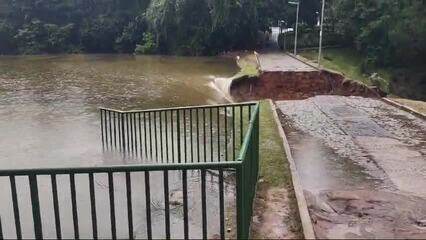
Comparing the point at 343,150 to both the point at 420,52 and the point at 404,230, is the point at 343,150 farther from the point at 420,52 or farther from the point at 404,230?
the point at 420,52

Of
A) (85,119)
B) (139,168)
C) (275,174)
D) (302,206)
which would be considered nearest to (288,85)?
(85,119)

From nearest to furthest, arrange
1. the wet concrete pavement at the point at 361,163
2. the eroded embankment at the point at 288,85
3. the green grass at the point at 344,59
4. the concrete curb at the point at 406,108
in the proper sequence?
the wet concrete pavement at the point at 361,163, the concrete curb at the point at 406,108, the eroded embankment at the point at 288,85, the green grass at the point at 344,59

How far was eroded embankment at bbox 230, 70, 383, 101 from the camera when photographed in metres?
19.4

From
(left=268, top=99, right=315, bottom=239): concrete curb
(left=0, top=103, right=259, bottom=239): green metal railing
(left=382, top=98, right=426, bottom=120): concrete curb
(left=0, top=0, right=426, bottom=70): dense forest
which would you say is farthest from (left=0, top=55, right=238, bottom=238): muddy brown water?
(left=382, top=98, right=426, bottom=120): concrete curb

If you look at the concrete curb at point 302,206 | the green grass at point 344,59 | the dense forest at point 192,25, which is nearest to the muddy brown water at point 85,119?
the concrete curb at point 302,206

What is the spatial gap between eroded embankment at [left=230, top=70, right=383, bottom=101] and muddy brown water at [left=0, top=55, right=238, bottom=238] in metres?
1.16

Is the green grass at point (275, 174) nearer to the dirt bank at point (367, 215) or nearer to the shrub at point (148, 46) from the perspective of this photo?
the dirt bank at point (367, 215)

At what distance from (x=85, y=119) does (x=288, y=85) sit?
871cm

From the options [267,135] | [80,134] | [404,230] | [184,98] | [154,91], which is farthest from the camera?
[154,91]

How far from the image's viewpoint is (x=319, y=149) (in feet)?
30.6

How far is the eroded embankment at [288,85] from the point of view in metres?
19.4

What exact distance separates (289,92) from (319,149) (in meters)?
10.6

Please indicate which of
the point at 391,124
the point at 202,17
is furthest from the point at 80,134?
the point at 202,17

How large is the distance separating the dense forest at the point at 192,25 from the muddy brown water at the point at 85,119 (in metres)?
5.26
